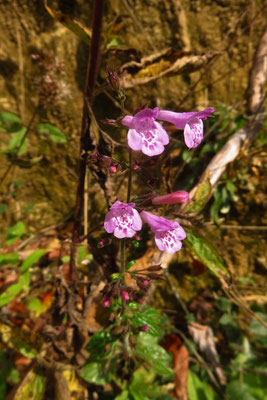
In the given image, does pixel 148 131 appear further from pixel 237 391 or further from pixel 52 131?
pixel 237 391

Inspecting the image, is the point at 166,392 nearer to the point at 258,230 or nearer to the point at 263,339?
the point at 263,339

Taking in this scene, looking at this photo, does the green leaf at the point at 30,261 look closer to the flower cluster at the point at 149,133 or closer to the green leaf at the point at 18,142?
the green leaf at the point at 18,142

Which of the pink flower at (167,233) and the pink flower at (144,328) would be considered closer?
the pink flower at (167,233)

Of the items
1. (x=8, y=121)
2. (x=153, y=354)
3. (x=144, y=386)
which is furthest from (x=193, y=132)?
(x=8, y=121)

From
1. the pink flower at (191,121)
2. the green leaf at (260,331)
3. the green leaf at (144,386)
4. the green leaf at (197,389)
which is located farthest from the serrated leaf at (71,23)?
the green leaf at (197,389)

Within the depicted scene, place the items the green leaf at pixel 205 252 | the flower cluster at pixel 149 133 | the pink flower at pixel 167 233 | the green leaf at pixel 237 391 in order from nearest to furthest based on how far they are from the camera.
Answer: the flower cluster at pixel 149 133 < the pink flower at pixel 167 233 < the green leaf at pixel 205 252 < the green leaf at pixel 237 391

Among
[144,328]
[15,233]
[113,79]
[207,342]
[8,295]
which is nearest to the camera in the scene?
[113,79]

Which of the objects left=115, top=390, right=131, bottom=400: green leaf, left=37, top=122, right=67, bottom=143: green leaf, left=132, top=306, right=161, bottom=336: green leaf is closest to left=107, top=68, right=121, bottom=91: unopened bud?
left=132, top=306, right=161, bottom=336: green leaf
